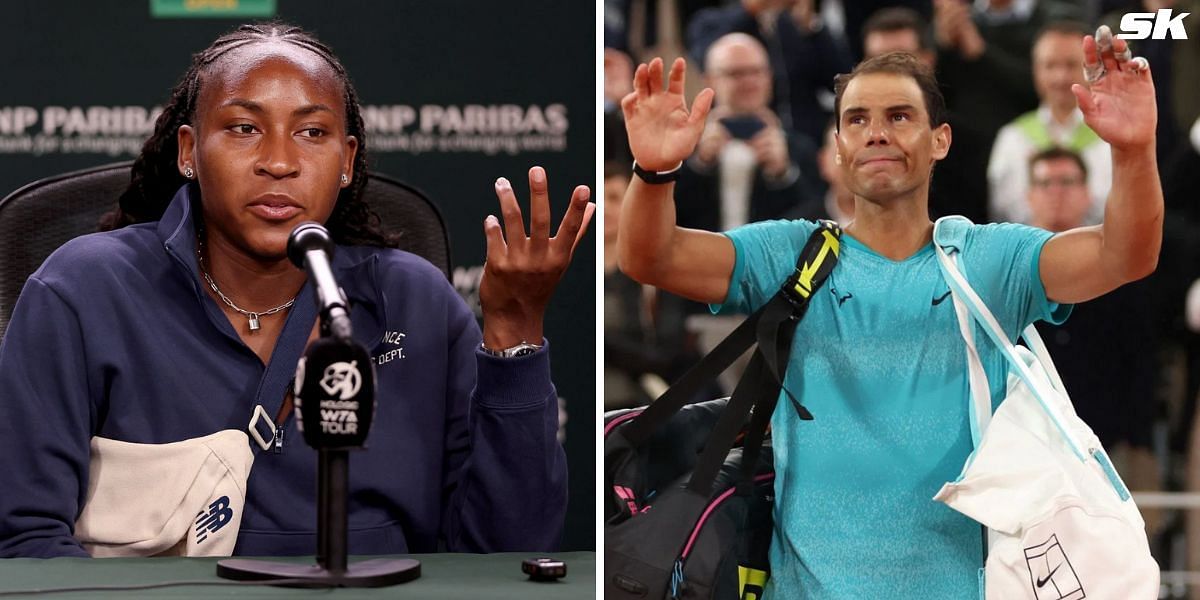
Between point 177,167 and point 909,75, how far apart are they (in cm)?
143

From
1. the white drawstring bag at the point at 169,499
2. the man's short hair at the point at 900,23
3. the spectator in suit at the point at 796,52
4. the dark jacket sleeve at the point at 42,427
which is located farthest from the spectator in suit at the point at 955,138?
the dark jacket sleeve at the point at 42,427

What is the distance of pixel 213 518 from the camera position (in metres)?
2.42

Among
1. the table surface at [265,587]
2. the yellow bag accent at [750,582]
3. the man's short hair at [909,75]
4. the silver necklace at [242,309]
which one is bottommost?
the yellow bag accent at [750,582]

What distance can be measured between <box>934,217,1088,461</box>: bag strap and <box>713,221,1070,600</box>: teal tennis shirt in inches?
1.0

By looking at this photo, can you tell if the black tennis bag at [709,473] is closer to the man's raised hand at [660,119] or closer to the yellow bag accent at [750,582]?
the yellow bag accent at [750,582]

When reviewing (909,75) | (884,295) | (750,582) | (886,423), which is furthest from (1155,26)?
(750,582)

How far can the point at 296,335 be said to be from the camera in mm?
2600

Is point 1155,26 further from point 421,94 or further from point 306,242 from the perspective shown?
point 306,242

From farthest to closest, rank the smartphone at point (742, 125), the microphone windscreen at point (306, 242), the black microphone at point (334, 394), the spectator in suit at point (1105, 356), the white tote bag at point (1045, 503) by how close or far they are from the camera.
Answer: the smartphone at point (742, 125) → the spectator in suit at point (1105, 356) → the white tote bag at point (1045, 503) → the microphone windscreen at point (306, 242) → the black microphone at point (334, 394)

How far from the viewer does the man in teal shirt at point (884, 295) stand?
2410mm

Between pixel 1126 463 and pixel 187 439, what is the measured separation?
2920 millimetres

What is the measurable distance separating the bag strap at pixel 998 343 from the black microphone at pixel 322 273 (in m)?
1.10

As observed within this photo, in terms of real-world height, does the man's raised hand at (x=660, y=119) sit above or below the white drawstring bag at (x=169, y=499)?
above

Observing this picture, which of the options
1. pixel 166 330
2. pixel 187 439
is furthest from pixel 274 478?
pixel 166 330
